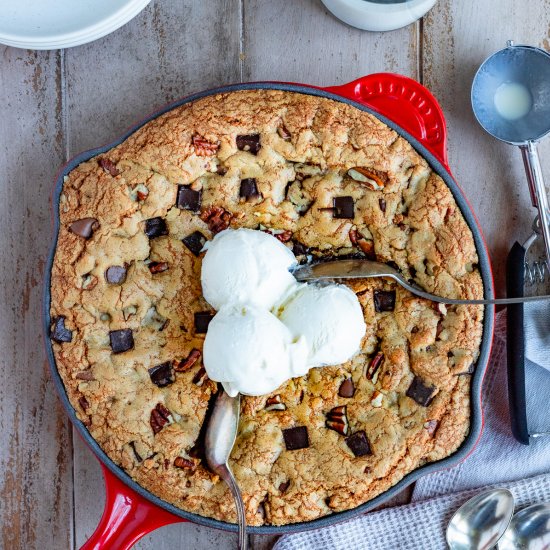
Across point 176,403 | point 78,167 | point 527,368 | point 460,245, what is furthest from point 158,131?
point 527,368

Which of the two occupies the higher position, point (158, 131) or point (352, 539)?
point (158, 131)

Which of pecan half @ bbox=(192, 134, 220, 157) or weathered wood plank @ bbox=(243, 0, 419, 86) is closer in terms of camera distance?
pecan half @ bbox=(192, 134, 220, 157)

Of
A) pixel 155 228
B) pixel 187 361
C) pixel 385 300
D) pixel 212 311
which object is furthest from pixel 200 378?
pixel 385 300

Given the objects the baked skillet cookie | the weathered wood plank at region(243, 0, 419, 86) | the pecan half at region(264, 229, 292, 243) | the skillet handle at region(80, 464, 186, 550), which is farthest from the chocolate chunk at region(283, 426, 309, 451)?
the weathered wood plank at region(243, 0, 419, 86)

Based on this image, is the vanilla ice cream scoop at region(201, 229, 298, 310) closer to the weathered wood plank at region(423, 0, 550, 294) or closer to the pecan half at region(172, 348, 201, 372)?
the pecan half at region(172, 348, 201, 372)

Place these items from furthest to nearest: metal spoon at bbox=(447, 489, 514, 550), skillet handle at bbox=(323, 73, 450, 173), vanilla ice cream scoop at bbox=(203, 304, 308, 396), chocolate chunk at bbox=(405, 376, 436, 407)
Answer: metal spoon at bbox=(447, 489, 514, 550) < skillet handle at bbox=(323, 73, 450, 173) < chocolate chunk at bbox=(405, 376, 436, 407) < vanilla ice cream scoop at bbox=(203, 304, 308, 396)

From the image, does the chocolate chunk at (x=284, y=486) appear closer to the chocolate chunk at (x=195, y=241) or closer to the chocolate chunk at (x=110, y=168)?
the chocolate chunk at (x=195, y=241)

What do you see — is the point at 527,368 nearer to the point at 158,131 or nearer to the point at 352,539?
the point at 352,539
